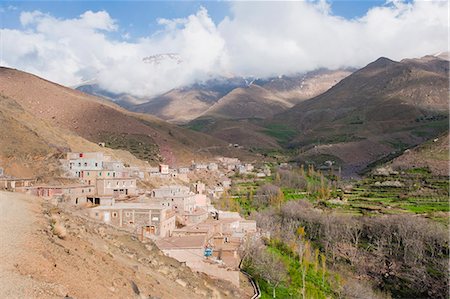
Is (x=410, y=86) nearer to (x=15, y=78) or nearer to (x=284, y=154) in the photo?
(x=284, y=154)

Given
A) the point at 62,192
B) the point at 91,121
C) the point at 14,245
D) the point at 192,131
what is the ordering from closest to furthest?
the point at 14,245
the point at 62,192
the point at 91,121
the point at 192,131

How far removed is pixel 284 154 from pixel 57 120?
74.1 meters

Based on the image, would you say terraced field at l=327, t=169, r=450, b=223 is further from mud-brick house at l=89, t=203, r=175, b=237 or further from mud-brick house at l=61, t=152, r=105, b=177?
mud-brick house at l=89, t=203, r=175, b=237

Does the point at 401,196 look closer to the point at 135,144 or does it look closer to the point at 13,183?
the point at 13,183

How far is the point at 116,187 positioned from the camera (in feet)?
133

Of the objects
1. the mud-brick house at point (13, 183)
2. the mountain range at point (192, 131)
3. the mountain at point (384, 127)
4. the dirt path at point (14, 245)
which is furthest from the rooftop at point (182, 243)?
the mountain at point (384, 127)

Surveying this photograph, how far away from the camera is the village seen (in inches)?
1063

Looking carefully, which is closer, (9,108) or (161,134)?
(9,108)

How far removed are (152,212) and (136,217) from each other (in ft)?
4.53

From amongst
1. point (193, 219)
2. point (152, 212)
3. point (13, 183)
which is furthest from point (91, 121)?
point (152, 212)

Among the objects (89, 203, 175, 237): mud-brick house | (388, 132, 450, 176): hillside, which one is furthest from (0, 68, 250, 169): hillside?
(89, 203, 175, 237): mud-brick house

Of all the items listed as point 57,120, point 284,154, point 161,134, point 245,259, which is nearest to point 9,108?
point 57,120

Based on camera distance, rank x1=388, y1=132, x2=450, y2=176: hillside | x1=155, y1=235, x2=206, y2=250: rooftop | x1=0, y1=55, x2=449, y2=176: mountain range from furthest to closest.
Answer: x1=388, y1=132, x2=450, y2=176: hillside
x1=0, y1=55, x2=449, y2=176: mountain range
x1=155, y1=235, x2=206, y2=250: rooftop

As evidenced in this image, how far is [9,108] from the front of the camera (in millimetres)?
60188
